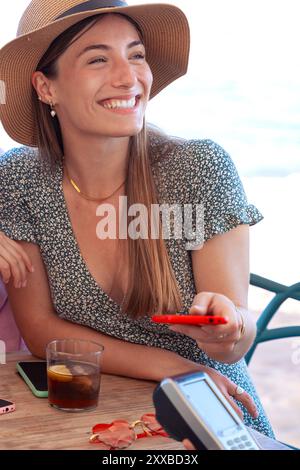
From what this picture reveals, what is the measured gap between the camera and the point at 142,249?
1.53 meters

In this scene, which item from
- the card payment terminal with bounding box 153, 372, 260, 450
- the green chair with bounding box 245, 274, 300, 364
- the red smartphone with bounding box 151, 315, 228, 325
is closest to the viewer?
the card payment terminal with bounding box 153, 372, 260, 450

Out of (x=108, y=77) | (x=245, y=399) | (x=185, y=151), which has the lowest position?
(x=245, y=399)

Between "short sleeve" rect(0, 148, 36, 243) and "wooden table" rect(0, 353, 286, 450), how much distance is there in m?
0.32

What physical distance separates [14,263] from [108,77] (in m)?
0.41

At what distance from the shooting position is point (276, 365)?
395 centimetres

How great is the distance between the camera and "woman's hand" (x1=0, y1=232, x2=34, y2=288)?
146cm

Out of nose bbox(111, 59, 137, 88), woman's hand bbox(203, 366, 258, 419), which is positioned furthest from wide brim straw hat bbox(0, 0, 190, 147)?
woman's hand bbox(203, 366, 258, 419)

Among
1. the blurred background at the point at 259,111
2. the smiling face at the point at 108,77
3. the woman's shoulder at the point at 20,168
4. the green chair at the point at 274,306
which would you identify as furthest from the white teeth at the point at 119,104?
the blurred background at the point at 259,111

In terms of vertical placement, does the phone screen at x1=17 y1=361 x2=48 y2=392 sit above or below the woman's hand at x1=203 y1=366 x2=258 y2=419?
above

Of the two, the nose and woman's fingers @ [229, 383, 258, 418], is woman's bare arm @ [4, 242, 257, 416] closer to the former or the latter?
woman's fingers @ [229, 383, 258, 418]

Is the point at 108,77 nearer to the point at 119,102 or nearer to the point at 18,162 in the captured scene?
the point at 119,102

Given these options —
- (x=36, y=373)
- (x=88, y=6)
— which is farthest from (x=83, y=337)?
(x=88, y=6)

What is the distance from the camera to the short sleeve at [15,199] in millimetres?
1586
